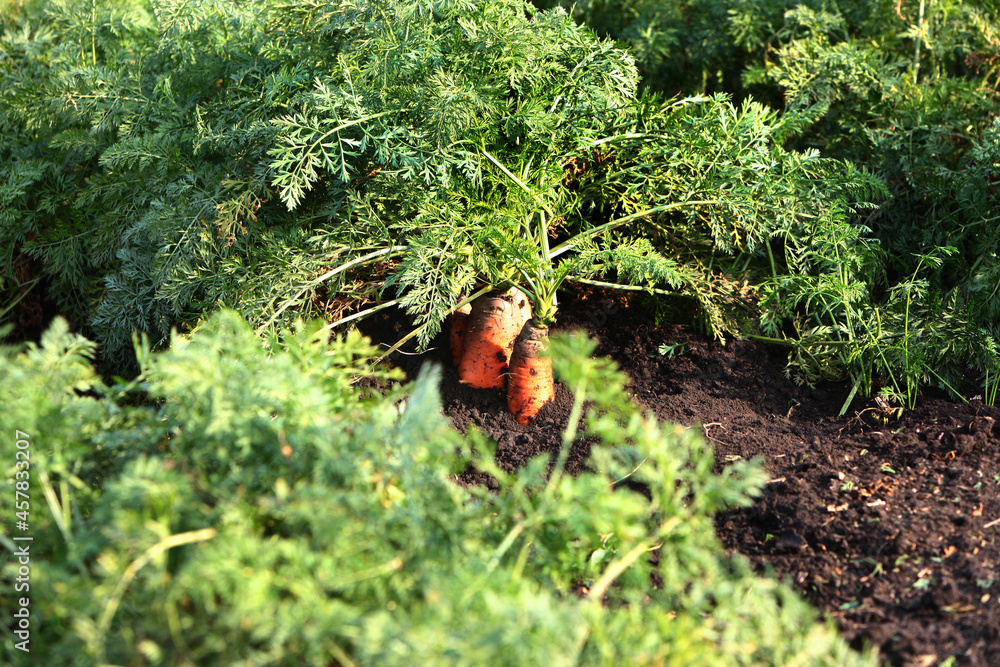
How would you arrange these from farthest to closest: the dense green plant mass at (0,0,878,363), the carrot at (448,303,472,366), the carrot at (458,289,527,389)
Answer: the carrot at (448,303,472,366)
the carrot at (458,289,527,389)
the dense green plant mass at (0,0,878,363)

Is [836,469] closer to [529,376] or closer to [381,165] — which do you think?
[529,376]

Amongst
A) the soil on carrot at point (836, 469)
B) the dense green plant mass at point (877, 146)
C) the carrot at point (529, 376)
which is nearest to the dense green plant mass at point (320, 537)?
the soil on carrot at point (836, 469)

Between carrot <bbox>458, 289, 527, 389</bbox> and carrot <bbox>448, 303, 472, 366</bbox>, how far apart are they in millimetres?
87

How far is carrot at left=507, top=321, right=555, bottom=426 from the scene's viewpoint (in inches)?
114

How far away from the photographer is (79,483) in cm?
167

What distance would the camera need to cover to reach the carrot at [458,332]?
3.19m

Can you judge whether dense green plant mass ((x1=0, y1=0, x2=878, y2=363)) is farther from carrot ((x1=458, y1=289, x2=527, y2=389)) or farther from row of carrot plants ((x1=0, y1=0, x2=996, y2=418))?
carrot ((x1=458, y1=289, x2=527, y2=389))

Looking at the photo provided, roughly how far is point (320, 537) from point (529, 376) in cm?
156

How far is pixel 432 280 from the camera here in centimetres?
272

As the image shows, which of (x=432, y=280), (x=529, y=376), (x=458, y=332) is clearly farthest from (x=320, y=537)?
(x=458, y=332)

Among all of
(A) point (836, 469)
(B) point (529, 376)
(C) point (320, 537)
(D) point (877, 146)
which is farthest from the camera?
(D) point (877, 146)

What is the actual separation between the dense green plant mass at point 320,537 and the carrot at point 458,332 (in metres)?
1.27

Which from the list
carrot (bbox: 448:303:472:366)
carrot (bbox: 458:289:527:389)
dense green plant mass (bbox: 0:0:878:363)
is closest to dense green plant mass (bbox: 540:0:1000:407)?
dense green plant mass (bbox: 0:0:878:363)

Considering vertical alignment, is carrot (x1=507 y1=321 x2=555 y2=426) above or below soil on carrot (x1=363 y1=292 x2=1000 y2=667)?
above
